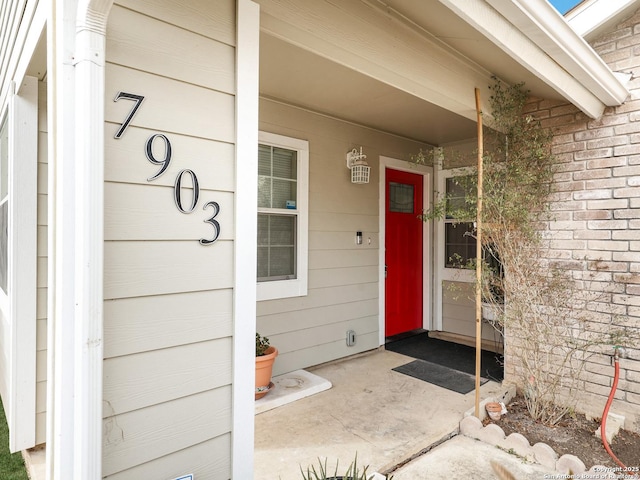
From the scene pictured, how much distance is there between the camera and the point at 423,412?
288cm

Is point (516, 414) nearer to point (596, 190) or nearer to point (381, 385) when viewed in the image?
point (381, 385)

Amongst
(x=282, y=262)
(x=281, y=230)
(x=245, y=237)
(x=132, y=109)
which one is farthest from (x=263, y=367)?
(x=132, y=109)

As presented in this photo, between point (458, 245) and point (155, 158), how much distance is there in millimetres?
4341

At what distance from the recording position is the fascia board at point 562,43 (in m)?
1.70

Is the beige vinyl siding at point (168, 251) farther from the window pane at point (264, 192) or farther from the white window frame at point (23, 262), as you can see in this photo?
the window pane at point (264, 192)

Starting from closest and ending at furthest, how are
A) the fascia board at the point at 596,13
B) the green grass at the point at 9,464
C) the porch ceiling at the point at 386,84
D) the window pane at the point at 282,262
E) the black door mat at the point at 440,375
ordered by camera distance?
the porch ceiling at the point at 386,84 → the green grass at the point at 9,464 → the fascia board at the point at 596,13 → the black door mat at the point at 440,375 → the window pane at the point at 282,262

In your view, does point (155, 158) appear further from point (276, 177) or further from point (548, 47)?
point (276, 177)

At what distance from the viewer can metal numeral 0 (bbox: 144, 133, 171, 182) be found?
117 centimetres

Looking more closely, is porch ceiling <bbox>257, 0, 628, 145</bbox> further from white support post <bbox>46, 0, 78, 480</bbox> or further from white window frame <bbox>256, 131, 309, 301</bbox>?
white support post <bbox>46, 0, 78, 480</bbox>

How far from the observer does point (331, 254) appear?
3.93 meters

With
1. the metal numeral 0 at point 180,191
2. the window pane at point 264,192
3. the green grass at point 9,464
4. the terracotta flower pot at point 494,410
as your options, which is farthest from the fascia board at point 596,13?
the green grass at point 9,464

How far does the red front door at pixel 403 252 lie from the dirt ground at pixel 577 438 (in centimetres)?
200

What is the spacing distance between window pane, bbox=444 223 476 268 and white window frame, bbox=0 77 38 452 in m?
4.15

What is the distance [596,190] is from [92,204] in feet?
10.3
